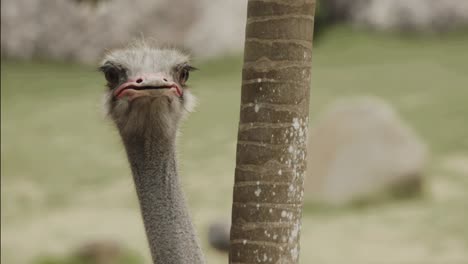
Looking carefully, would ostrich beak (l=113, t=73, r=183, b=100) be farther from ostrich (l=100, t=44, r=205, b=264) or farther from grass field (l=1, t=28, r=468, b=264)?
grass field (l=1, t=28, r=468, b=264)

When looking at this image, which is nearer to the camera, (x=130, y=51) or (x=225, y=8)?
(x=130, y=51)

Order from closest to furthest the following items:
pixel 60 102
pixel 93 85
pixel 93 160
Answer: pixel 93 160 → pixel 60 102 → pixel 93 85

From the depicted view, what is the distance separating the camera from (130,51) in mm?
2641

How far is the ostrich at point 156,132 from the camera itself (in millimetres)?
2549

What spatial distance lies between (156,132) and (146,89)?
284mm

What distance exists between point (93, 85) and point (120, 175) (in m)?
3.89

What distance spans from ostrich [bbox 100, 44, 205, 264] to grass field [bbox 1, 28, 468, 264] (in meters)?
4.83

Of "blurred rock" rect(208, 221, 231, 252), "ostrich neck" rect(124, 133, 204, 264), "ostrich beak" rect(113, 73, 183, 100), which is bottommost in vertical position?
"ostrich neck" rect(124, 133, 204, 264)

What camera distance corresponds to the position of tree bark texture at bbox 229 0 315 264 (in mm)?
2471

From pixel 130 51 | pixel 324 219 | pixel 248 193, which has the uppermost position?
pixel 324 219

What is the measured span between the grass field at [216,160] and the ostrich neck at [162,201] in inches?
190

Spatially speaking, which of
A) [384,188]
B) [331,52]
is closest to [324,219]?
[384,188]

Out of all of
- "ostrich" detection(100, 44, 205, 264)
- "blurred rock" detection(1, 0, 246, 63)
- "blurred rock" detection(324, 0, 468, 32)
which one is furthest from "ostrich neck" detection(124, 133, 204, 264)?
"blurred rock" detection(324, 0, 468, 32)

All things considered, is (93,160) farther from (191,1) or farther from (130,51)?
(130,51)
